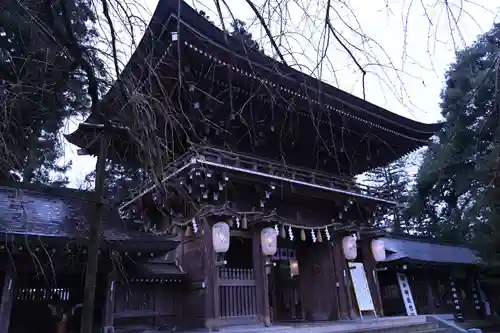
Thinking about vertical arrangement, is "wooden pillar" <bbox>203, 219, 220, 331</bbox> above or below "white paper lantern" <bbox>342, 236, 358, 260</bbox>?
below

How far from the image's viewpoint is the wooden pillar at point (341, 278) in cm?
1047

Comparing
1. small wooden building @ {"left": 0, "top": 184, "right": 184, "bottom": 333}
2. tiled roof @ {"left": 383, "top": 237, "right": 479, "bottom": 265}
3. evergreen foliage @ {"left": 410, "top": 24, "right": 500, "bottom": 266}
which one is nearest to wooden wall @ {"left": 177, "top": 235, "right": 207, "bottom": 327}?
small wooden building @ {"left": 0, "top": 184, "right": 184, "bottom": 333}

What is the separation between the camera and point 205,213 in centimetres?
851

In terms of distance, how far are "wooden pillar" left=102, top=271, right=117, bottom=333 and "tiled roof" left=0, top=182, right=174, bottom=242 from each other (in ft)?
2.71

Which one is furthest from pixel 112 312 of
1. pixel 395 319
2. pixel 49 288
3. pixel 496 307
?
pixel 496 307

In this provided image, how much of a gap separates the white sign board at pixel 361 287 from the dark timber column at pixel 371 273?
38 cm

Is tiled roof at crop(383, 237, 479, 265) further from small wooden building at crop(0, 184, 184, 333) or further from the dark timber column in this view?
small wooden building at crop(0, 184, 184, 333)

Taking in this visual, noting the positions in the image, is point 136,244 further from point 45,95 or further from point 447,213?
point 447,213

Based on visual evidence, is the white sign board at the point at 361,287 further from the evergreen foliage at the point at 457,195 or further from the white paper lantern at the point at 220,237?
the evergreen foliage at the point at 457,195

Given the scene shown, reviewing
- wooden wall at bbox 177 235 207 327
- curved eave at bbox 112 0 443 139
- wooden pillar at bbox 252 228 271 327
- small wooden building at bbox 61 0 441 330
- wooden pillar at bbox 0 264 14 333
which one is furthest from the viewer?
wooden pillar at bbox 252 228 271 327

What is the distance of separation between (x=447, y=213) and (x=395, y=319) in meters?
19.3

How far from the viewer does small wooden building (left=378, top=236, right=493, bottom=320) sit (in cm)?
1459

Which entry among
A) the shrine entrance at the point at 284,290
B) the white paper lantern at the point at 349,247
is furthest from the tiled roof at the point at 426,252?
the white paper lantern at the point at 349,247

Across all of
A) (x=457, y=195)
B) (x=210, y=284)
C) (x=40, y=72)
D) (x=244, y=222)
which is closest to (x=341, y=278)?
(x=244, y=222)
